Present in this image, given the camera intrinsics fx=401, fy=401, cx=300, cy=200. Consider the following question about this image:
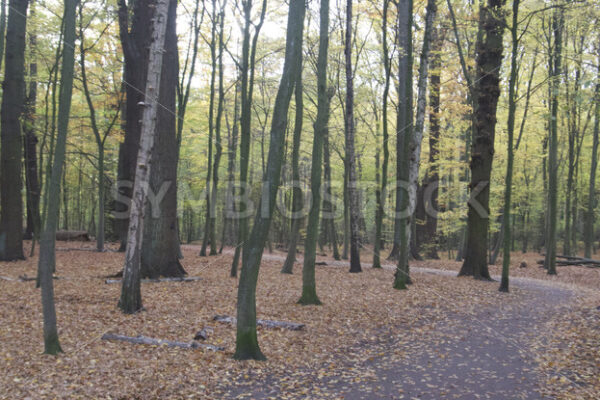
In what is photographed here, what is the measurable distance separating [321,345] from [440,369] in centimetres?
188

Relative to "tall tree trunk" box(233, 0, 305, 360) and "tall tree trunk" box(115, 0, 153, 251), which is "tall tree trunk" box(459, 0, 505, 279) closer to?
"tall tree trunk" box(233, 0, 305, 360)

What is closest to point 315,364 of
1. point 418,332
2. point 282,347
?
point 282,347

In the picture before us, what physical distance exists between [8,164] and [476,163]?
14.8 m

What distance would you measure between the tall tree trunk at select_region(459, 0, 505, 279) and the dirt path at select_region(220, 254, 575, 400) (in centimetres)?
515

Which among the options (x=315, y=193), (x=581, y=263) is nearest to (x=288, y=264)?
(x=315, y=193)

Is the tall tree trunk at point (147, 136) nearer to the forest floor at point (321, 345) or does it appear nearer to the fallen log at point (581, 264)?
the forest floor at point (321, 345)

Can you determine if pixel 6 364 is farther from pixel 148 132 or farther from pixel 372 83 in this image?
pixel 372 83

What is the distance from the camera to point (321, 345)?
6578 mm

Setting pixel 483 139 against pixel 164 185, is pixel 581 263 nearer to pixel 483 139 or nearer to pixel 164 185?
pixel 483 139

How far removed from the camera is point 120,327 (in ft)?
21.6

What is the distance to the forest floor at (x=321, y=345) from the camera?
479cm

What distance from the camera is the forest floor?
15.7ft

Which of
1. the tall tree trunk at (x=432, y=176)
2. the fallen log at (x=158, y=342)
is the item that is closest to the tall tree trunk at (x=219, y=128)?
the tall tree trunk at (x=432, y=176)

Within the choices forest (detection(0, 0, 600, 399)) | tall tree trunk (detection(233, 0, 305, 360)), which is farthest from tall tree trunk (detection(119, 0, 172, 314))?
tall tree trunk (detection(233, 0, 305, 360))
